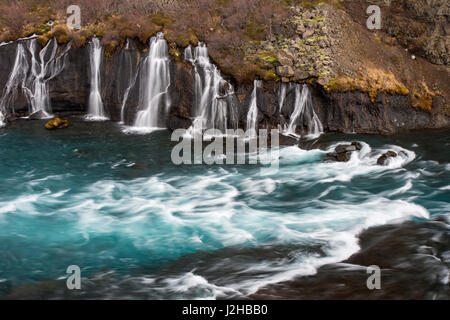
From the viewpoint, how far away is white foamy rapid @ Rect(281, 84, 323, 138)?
1928 cm

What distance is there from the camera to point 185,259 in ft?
34.4

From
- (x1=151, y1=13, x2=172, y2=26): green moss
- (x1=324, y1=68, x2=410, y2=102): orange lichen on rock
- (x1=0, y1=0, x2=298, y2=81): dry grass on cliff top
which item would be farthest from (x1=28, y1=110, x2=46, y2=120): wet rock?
(x1=324, y1=68, x2=410, y2=102): orange lichen on rock

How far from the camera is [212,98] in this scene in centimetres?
2011

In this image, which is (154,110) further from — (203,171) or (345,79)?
(345,79)

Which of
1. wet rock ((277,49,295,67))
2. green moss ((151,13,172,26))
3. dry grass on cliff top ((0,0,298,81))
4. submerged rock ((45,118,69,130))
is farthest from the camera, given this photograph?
green moss ((151,13,172,26))

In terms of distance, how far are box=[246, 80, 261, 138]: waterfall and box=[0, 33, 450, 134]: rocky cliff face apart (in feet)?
0.45

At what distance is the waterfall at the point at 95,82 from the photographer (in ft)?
74.8

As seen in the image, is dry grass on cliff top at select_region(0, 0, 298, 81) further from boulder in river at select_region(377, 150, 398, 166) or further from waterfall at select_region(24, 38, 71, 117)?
boulder in river at select_region(377, 150, 398, 166)

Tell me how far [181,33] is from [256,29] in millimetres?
3653

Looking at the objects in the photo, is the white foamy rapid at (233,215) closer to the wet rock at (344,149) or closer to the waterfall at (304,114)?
the wet rock at (344,149)

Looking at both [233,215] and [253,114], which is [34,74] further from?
[233,215]

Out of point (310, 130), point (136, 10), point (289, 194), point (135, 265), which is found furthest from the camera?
point (136, 10)
